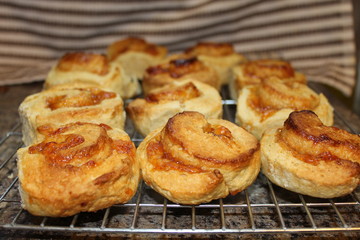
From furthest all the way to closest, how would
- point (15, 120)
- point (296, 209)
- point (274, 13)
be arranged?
point (274, 13) → point (15, 120) → point (296, 209)

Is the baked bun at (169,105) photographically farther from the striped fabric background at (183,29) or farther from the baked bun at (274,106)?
the striped fabric background at (183,29)

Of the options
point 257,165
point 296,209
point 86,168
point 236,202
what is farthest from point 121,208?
point 296,209

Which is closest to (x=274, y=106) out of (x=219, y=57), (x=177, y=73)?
(x=177, y=73)

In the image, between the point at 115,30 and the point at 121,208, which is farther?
the point at 115,30

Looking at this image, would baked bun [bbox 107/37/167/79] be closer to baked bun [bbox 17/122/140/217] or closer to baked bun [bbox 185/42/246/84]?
baked bun [bbox 185/42/246/84]

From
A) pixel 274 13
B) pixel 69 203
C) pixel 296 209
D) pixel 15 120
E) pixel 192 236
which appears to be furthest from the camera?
pixel 274 13

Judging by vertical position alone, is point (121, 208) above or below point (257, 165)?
below

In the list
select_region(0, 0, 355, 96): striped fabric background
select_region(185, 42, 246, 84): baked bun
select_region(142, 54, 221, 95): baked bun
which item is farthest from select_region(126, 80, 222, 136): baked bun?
select_region(0, 0, 355, 96): striped fabric background

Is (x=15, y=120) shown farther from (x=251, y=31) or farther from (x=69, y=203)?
(x=251, y=31)
